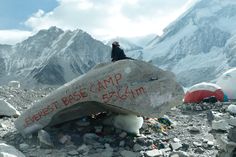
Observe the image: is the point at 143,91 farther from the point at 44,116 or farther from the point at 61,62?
the point at 61,62

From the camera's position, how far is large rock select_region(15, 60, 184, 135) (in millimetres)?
13305

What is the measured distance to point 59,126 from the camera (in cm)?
1405

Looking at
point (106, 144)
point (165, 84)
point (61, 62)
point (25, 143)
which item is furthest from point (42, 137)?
point (61, 62)

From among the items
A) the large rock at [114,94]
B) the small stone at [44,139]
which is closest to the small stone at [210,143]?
the large rock at [114,94]

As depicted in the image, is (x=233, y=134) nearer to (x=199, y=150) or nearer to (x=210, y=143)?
(x=199, y=150)

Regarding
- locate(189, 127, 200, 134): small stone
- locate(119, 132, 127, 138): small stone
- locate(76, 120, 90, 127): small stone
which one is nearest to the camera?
locate(119, 132, 127, 138): small stone

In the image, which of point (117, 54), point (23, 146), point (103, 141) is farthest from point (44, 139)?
point (117, 54)

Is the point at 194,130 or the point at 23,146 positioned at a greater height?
the point at 194,130

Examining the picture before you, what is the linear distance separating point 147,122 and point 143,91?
2.67 meters

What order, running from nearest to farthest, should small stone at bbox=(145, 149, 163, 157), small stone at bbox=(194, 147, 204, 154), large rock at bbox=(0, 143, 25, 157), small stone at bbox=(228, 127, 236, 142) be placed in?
small stone at bbox=(228, 127, 236, 142) < large rock at bbox=(0, 143, 25, 157) < small stone at bbox=(145, 149, 163, 157) < small stone at bbox=(194, 147, 204, 154)

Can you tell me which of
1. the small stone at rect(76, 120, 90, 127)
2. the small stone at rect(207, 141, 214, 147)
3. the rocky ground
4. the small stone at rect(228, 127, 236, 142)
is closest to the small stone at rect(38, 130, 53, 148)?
the rocky ground

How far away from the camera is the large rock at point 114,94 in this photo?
13.3 metres

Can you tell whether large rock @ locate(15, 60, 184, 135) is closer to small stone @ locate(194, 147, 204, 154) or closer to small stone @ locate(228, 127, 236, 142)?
small stone @ locate(194, 147, 204, 154)

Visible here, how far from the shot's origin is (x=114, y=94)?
1337 centimetres
